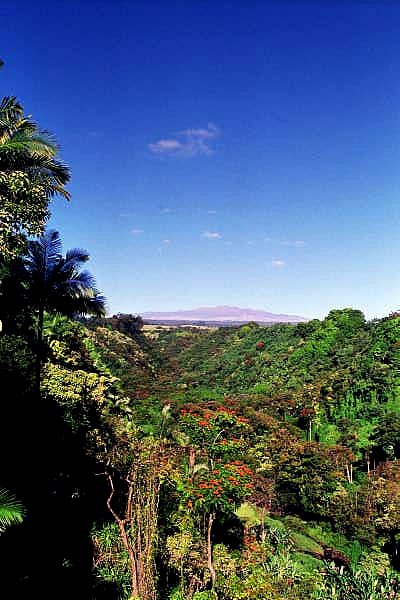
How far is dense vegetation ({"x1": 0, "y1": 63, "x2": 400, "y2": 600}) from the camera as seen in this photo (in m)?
8.63

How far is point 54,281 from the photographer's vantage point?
11430 millimetres

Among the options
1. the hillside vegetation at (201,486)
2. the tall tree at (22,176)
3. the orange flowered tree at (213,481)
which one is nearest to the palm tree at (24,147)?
the tall tree at (22,176)

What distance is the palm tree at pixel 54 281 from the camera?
1123 cm

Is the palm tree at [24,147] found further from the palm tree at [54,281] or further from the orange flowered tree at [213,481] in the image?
the orange flowered tree at [213,481]

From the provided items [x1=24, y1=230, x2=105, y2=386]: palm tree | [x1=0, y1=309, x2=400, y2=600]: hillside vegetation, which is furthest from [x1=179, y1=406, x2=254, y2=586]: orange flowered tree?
[x1=24, y1=230, x2=105, y2=386]: palm tree

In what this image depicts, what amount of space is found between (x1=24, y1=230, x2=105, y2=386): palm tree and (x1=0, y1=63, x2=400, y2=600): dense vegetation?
0.04 meters

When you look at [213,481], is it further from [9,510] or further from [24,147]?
[24,147]

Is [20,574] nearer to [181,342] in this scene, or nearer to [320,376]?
[320,376]

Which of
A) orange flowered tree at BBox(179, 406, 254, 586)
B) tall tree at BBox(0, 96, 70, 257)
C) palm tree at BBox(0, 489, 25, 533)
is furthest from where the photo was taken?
orange flowered tree at BBox(179, 406, 254, 586)

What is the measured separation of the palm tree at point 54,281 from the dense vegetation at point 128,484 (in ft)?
0.12

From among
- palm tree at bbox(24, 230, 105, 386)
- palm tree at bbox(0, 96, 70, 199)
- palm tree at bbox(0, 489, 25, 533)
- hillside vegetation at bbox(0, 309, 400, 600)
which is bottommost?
hillside vegetation at bbox(0, 309, 400, 600)

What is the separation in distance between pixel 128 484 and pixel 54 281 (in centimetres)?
546

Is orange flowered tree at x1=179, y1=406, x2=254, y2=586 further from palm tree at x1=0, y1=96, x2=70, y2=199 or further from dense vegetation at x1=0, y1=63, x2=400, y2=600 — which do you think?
palm tree at x1=0, y1=96, x2=70, y2=199

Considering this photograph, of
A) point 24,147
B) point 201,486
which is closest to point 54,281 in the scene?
point 24,147
